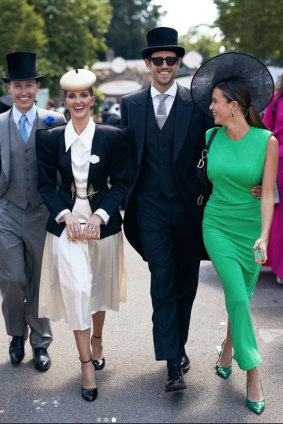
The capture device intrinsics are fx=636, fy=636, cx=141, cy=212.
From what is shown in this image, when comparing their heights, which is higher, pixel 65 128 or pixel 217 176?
pixel 65 128

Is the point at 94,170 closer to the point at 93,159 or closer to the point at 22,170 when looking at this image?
the point at 93,159

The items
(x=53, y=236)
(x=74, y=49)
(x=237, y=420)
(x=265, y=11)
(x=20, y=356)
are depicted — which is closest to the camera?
(x=237, y=420)

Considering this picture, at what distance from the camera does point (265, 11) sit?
64.2 ft

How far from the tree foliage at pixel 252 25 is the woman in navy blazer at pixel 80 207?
15567mm

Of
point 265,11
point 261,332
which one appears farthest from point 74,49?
point 261,332

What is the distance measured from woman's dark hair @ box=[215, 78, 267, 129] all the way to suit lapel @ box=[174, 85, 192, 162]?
1.15ft

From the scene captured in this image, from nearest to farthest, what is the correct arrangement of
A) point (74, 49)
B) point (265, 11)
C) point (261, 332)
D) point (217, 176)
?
point (217, 176) → point (261, 332) → point (265, 11) → point (74, 49)

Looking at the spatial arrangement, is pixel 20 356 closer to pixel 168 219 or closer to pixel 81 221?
pixel 81 221

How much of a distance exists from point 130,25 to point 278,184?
75.1 m

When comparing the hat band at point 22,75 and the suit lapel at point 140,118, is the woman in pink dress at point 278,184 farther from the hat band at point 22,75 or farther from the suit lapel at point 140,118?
the hat band at point 22,75

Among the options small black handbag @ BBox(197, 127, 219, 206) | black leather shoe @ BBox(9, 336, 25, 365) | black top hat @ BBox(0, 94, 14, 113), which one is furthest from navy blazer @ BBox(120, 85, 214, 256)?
black top hat @ BBox(0, 94, 14, 113)

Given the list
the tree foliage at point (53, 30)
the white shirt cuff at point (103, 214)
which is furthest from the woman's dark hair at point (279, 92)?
the tree foliage at point (53, 30)

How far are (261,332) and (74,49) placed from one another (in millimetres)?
27779

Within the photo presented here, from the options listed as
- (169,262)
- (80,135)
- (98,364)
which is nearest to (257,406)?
(169,262)
